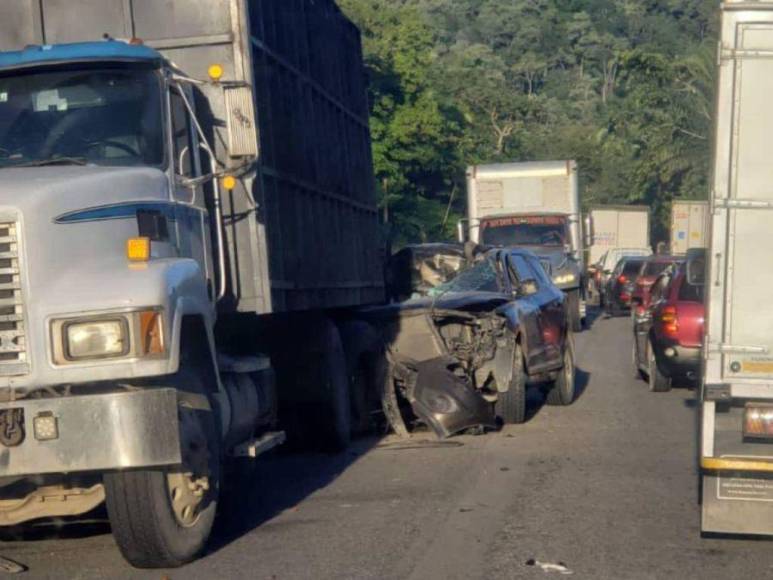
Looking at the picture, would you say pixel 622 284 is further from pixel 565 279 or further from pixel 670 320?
pixel 670 320

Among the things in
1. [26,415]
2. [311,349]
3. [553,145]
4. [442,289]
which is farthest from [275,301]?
[553,145]

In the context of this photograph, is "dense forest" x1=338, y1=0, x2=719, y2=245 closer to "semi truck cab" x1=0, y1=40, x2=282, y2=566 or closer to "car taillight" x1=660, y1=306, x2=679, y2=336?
"car taillight" x1=660, y1=306, x2=679, y2=336

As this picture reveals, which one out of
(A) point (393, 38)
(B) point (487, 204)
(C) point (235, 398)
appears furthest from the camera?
(A) point (393, 38)

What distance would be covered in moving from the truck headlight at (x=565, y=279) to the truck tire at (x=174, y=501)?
19.3 metres

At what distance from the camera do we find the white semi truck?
7.35 m

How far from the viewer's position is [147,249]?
7.89 m

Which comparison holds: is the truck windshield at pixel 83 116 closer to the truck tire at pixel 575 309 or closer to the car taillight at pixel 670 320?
the car taillight at pixel 670 320

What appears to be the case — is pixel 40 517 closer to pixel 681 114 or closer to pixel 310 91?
pixel 310 91

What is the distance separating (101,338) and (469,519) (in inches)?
120

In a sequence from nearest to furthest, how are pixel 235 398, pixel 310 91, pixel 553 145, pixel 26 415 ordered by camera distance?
pixel 26 415 < pixel 235 398 < pixel 310 91 < pixel 553 145

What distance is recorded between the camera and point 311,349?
→ 12289mm

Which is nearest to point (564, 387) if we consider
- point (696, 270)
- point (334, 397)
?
point (334, 397)

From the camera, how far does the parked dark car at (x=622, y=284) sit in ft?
119

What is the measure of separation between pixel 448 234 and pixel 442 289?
115 feet
